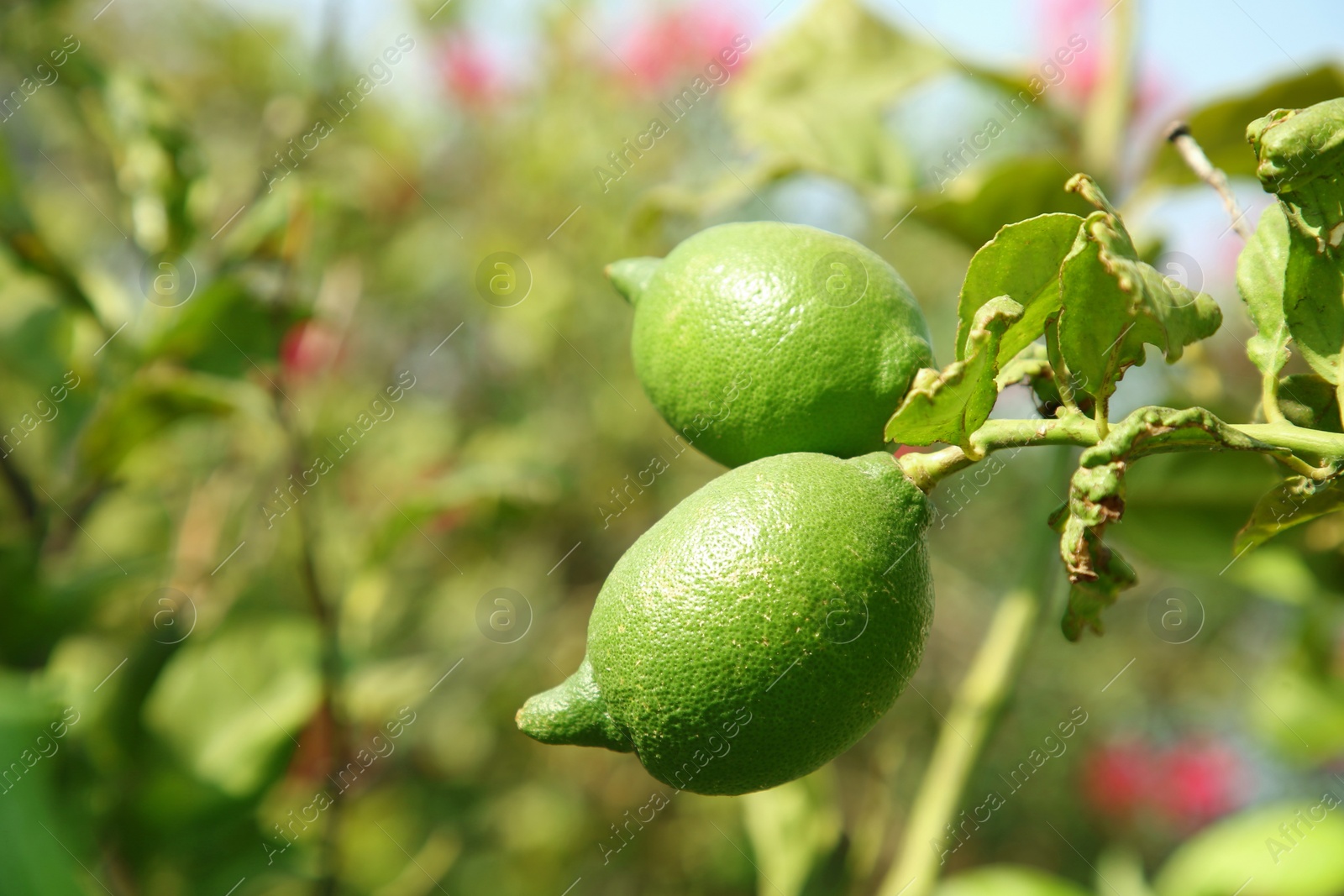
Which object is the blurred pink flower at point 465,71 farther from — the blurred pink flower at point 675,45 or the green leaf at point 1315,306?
the green leaf at point 1315,306

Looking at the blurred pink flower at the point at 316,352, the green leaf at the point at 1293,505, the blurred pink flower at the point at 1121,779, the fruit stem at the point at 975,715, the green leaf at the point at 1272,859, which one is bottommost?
the blurred pink flower at the point at 1121,779

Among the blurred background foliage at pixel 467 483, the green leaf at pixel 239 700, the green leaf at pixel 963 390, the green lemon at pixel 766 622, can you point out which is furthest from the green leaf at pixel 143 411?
the green leaf at pixel 963 390

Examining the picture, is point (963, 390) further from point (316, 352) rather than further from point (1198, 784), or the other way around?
point (1198, 784)

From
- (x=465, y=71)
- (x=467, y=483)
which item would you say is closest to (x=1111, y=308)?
(x=467, y=483)

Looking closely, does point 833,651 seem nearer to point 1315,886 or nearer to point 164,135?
point 1315,886

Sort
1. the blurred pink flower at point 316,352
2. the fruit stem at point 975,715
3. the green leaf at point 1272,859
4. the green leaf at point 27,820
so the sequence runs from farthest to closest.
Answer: the blurred pink flower at point 316,352, the green leaf at point 1272,859, the fruit stem at point 975,715, the green leaf at point 27,820

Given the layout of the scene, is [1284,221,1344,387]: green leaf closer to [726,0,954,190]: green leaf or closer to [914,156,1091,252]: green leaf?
[914,156,1091,252]: green leaf

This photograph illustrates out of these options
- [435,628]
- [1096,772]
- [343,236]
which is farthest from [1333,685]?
[343,236]
